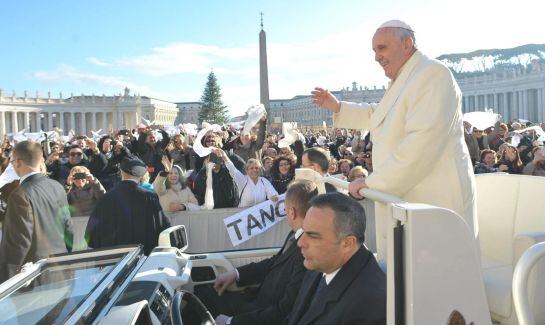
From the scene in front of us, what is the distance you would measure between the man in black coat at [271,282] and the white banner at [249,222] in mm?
3454

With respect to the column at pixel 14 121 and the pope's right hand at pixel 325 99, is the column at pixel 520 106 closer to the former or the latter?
the pope's right hand at pixel 325 99

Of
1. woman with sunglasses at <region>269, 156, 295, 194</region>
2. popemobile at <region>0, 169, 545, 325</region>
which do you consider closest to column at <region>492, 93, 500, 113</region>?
woman with sunglasses at <region>269, 156, 295, 194</region>

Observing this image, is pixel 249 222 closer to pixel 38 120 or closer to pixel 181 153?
pixel 181 153

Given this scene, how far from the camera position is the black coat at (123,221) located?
18.4ft

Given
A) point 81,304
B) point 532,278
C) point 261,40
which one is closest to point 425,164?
point 532,278

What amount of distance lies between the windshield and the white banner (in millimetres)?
4862

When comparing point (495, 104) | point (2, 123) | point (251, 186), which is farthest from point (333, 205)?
point (2, 123)

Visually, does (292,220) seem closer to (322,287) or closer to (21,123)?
(322,287)

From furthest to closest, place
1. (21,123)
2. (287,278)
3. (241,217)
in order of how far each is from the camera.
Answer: (21,123)
(241,217)
(287,278)

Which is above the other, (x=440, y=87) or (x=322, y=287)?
(x=440, y=87)

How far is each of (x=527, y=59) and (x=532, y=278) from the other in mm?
133512

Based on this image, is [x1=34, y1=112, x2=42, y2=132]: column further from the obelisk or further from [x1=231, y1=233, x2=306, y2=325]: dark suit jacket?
[x1=231, y1=233, x2=306, y2=325]: dark suit jacket

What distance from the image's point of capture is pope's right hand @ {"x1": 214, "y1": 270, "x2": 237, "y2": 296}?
425 centimetres

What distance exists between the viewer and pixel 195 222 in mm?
8102
